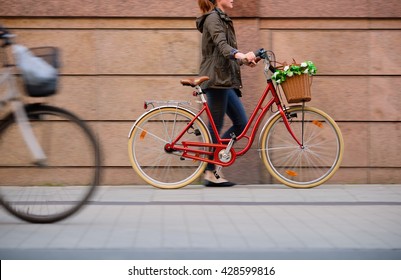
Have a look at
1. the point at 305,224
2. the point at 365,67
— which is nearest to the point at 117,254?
the point at 305,224

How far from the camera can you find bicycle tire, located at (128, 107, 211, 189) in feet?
21.2

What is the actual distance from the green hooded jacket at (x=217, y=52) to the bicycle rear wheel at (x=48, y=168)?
215 cm

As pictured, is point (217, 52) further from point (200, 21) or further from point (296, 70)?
point (296, 70)

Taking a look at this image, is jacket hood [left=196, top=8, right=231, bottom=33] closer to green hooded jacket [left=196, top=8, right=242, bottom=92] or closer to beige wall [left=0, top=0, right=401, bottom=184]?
green hooded jacket [left=196, top=8, right=242, bottom=92]

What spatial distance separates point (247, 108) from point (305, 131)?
796mm

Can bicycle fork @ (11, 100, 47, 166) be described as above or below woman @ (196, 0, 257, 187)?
below

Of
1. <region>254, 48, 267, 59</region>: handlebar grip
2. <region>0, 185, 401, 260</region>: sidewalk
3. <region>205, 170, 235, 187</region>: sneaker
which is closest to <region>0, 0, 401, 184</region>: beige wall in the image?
<region>205, 170, 235, 187</region>: sneaker

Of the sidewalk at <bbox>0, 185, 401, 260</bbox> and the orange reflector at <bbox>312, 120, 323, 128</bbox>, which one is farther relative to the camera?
the orange reflector at <bbox>312, 120, 323, 128</bbox>

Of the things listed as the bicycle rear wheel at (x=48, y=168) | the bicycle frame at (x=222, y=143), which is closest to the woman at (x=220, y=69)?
the bicycle frame at (x=222, y=143)

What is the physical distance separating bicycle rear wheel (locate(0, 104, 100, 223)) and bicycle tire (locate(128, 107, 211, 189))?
1838 millimetres

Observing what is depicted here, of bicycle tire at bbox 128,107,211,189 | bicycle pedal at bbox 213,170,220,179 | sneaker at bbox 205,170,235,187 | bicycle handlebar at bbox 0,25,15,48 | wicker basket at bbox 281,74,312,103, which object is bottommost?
sneaker at bbox 205,170,235,187

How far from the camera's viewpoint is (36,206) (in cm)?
468

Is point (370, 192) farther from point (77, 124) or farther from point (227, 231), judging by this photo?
point (77, 124)
